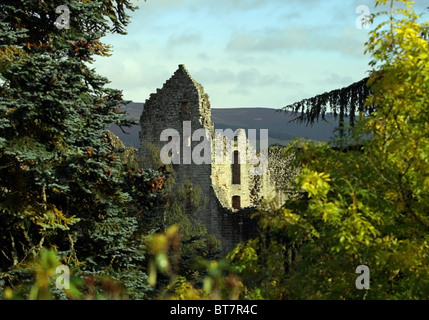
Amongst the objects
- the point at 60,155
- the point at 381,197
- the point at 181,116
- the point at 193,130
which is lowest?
the point at 381,197

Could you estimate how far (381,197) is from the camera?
8.67 meters

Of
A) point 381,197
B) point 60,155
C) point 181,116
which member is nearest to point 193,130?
point 181,116

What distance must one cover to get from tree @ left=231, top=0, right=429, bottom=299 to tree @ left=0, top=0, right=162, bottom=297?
4202 millimetres

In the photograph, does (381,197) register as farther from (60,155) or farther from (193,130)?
(193,130)

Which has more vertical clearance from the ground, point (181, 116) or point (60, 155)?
point (181, 116)

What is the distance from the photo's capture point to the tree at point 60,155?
39.8 ft

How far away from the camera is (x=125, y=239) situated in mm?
12938

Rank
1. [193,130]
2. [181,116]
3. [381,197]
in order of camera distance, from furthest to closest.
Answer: [181,116]
[193,130]
[381,197]

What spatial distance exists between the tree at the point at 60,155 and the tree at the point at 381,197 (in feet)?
13.8

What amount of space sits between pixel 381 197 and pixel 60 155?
254 inches

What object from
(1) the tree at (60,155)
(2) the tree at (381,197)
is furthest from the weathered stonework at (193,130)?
(2) the tree at (381,197)

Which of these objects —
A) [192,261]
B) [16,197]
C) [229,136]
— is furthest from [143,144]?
[16,197]

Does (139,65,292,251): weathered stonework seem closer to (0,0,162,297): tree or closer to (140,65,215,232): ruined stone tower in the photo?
(140,65,215,232): ruined stone tower
